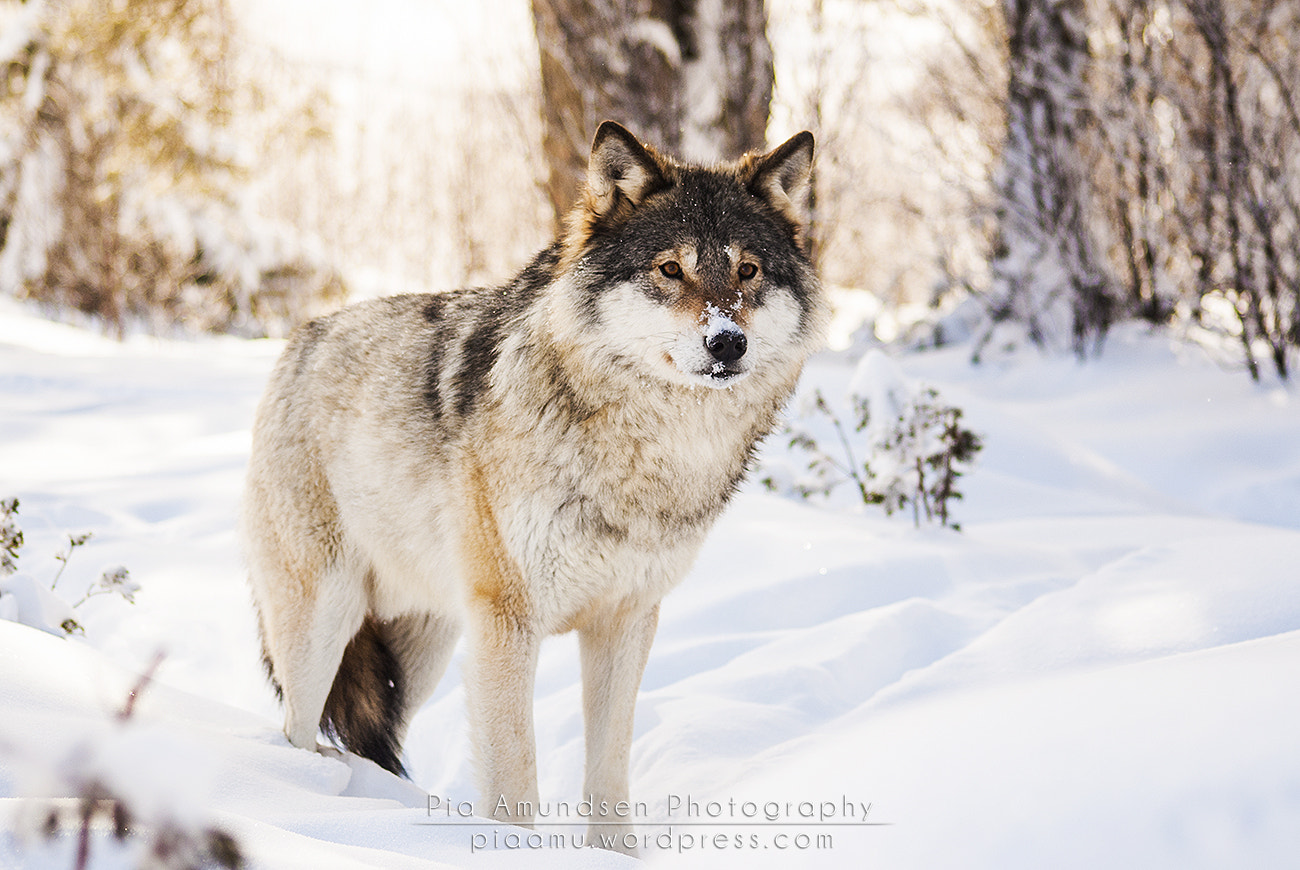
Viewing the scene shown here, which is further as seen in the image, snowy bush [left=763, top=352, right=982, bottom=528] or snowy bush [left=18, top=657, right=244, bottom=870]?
snowy bush [left=763, top=352, right=982, bottom=528]

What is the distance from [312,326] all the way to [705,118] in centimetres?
469

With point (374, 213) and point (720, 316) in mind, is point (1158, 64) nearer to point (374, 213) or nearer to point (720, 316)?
point (720, 316)

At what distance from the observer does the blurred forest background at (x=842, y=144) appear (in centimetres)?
609

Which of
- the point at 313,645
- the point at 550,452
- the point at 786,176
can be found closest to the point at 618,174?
the point at 786,176

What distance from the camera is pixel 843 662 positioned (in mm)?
3146

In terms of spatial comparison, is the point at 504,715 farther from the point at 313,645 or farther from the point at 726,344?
the point at 726,344

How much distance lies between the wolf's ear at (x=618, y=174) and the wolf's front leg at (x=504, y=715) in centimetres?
116

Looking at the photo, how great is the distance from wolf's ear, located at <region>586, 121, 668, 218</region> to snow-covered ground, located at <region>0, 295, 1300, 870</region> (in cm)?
155

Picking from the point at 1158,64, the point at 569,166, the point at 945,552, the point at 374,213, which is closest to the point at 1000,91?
the point at 1158,64

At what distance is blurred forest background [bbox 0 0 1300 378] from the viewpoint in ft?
20.0

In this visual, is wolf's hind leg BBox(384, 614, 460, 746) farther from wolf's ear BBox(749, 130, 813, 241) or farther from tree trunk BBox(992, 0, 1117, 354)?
tree trunk BBox(992, 0, 1117, 354)

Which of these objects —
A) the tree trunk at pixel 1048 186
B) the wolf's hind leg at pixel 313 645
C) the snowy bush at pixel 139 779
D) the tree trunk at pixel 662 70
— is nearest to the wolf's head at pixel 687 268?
the wolf's hind leg at pixel 313 645

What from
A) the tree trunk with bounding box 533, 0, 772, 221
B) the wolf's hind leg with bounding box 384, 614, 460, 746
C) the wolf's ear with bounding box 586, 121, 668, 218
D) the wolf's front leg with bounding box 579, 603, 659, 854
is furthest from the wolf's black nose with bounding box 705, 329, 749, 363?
the tree trunk with bounding box 533, 0, 772, 221

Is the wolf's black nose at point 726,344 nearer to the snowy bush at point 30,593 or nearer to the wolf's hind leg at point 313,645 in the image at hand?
the wolf's hind leg at point 313,645
